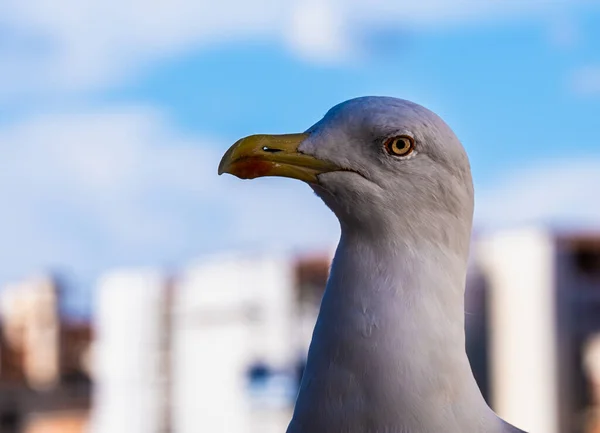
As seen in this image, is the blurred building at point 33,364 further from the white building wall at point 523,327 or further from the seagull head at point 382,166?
the seagull head at point 382,166

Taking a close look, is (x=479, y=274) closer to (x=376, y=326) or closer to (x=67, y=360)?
(x=67, y=360)

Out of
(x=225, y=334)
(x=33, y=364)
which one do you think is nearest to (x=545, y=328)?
(x=225, y=334)

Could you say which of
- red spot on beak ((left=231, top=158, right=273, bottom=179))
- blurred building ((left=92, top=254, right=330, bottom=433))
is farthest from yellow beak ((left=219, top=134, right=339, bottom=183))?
blurred building ((left=92, top=254, right=330, bottom=433))

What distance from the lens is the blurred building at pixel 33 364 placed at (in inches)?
657

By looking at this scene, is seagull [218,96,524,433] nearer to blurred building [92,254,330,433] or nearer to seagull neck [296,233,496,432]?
seagull neck [296,233,496,432]

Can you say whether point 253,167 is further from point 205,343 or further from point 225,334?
point 205,343

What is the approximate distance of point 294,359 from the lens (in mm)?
14328

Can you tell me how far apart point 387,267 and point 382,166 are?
0.09 m

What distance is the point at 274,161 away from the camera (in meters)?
1.00

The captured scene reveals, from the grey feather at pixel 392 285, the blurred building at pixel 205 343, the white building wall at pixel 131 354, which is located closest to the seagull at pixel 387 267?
the grey feather at pixel 392 285

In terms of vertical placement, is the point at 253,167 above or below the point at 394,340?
above

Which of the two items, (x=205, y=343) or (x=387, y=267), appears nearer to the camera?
(x=387, y=267)

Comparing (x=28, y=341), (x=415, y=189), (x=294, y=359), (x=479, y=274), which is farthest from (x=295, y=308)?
(x=415, y=189)

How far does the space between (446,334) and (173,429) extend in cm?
1557
